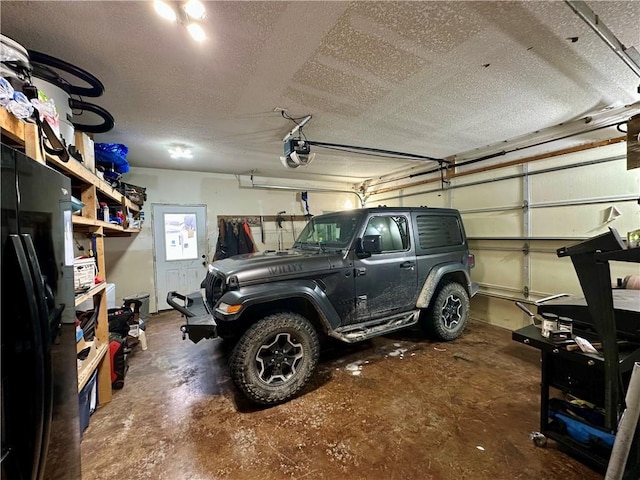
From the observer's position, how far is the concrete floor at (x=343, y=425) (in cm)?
158

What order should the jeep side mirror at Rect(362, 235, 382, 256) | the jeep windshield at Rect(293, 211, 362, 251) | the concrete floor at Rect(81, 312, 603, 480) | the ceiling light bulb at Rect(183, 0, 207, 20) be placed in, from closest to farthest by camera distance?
the ceiling light bulb at Rect(183, 0, 207, 20), the concrete floor at Rect(81, 312, 603, 480), the jeep side mirror at Rect(362, 235, 382, 256), the jeep windshield at Rect(293, 211, 362, 251)

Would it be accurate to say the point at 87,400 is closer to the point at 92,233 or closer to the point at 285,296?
the point at 92,233

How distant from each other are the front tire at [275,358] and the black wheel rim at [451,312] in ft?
6.41

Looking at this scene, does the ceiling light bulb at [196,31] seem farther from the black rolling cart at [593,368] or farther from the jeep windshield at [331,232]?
the black rolling cart at [593,368]

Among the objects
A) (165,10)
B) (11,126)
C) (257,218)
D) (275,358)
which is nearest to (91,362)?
(275,358)

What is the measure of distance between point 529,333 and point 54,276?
268cm

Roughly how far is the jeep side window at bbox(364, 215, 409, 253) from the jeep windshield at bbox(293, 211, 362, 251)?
0.24 metres

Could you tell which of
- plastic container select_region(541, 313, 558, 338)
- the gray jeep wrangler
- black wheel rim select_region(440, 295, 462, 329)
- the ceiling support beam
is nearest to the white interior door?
the gray jeep wrangler

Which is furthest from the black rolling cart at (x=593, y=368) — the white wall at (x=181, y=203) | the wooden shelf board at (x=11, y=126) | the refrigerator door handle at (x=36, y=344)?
the white wall at (x=181, y=203)

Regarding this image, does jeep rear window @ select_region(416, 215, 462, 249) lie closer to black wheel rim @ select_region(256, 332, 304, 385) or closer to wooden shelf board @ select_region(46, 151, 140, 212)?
black wheel rim @ select_region(256, 332, 304, 385)

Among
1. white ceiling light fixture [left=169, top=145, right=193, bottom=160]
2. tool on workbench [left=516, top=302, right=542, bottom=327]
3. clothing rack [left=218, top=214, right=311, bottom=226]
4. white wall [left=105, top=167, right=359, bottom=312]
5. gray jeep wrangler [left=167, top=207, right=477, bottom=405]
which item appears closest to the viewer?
tool on workbench [left=516, top=302, right=542, bottom=327]

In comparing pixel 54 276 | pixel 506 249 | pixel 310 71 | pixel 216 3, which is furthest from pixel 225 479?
pixel 506 249

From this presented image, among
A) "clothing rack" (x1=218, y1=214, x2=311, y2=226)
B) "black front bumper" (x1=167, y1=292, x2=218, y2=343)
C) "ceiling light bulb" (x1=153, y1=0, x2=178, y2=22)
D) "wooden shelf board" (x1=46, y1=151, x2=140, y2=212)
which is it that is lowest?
"black front bumper" (x1=167, y1=292, x2=218, y2=343)

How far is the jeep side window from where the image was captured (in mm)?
2959
